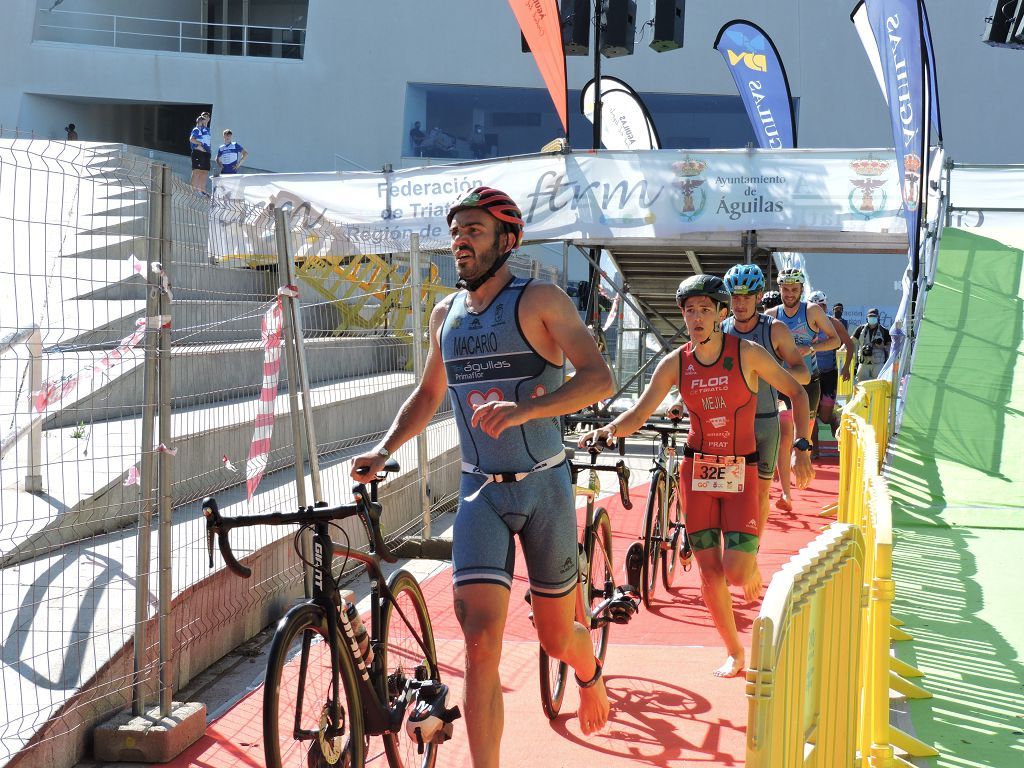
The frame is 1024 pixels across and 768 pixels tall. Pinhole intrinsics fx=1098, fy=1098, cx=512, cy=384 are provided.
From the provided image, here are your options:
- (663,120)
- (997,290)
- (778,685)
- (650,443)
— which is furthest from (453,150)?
(778,685)

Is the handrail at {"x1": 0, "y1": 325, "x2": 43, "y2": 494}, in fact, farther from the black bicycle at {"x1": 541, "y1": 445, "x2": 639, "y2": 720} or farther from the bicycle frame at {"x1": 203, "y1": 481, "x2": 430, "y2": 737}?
the black bicycle at {"x1": 541, "y1": 445, "x2": 639, "y2": 720}

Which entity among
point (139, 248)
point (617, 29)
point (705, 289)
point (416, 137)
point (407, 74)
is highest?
point (407, 74)

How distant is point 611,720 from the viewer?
5.34m

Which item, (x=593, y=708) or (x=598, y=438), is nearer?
(x=593, y=708)

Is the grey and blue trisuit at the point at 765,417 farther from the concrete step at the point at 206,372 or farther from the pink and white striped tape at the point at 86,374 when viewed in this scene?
the pink and white striped tape at the point at 86,374

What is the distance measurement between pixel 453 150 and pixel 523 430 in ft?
112

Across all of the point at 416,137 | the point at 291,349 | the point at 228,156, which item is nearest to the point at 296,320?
the point at 291,349

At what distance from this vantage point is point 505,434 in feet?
13.6

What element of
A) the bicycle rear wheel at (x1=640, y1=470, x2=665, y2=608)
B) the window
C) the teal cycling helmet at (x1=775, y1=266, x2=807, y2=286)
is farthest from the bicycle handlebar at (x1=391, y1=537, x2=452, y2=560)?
the window

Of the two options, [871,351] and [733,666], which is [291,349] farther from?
[871,351]

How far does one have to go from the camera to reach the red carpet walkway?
487 cm

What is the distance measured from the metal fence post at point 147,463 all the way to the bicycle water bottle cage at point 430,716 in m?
1.44

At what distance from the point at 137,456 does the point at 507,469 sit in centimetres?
283

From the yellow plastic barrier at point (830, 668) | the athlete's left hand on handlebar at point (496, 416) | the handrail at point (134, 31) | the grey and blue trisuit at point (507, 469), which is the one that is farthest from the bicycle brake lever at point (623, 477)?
the handrail at point (134, 31)
